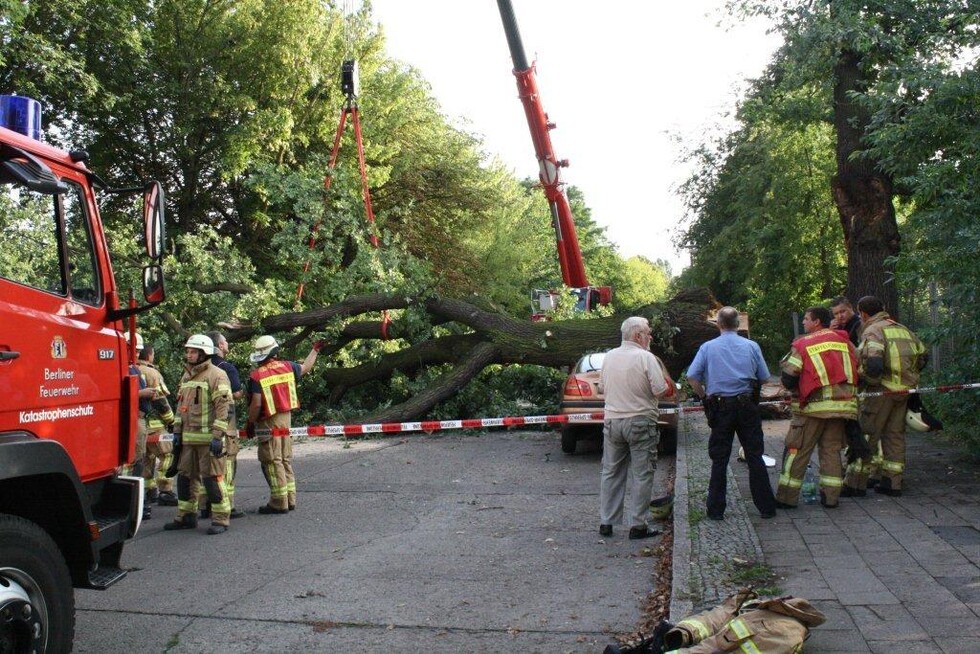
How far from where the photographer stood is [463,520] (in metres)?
8.37

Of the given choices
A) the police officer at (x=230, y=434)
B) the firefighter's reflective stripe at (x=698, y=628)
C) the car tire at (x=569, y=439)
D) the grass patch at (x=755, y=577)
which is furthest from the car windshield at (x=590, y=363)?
the firefighter's reflective stripe at (x=698, y=628)

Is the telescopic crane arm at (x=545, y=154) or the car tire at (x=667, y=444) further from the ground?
the telescopic crane arm at (x=545, y=154)

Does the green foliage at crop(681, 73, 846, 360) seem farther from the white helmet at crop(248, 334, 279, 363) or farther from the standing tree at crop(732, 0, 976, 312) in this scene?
the white helmet at crop(248, 334, 279, 363)

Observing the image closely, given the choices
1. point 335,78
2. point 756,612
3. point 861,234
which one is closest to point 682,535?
point 756,612

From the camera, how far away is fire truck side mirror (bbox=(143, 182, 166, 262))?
4984 millimetres

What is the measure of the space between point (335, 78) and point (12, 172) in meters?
23.7

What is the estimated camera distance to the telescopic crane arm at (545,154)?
56.0ft

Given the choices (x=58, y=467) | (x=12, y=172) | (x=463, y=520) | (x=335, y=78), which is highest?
(x=335, y=78)

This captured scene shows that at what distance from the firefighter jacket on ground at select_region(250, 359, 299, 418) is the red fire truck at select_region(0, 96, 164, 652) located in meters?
3.66

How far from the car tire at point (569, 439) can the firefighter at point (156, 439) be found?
4748 millimetres

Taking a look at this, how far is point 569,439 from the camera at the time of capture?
40.0 ft

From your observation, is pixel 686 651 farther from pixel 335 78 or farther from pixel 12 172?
pixel 335 78

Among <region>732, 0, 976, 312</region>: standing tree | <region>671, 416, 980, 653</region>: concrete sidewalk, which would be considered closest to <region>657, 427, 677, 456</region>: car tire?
<region>671, 416, 980, 653</region>: concrete sidewalk

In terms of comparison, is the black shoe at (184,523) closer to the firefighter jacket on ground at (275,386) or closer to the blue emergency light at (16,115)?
the firefighter jacket on ground at (275,386)
